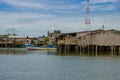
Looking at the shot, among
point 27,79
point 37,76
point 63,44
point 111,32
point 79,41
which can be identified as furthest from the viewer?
point 63,44

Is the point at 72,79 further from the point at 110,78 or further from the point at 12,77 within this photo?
the point at 12,77

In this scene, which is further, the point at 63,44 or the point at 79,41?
the point at 63,44

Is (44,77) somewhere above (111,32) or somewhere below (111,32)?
below

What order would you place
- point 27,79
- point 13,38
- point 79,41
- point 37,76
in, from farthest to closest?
point 13,38
point 79,41
point 37,76
point 27,79

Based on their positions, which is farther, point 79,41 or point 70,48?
point 70,48

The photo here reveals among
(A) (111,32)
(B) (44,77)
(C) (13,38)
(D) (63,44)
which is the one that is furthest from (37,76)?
(C) (13,38)

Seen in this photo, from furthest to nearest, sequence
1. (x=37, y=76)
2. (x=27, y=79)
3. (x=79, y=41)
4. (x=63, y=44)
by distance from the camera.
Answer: (x=63, y=44)
(x=79, y=41)
(x=37, y=76)
(x=27, y=79)

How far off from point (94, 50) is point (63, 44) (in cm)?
972

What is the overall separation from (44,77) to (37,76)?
0.83 metres

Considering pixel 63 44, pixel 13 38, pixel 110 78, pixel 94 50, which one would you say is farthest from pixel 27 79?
pixel 13 38

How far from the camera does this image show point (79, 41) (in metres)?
73.6

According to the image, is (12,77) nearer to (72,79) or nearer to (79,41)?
(72,79)

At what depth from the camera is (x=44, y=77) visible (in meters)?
25.5

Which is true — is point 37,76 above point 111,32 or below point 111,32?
below
